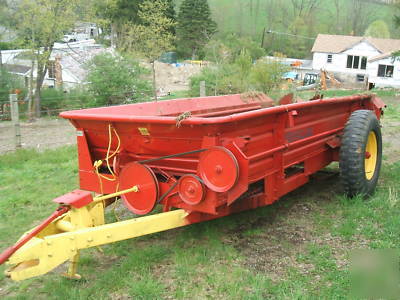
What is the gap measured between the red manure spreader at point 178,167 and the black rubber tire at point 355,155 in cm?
1

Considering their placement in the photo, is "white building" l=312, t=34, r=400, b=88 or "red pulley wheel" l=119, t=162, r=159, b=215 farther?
"white building" l=312, t=34, r=400, b=88

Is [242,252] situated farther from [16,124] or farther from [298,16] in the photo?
[298,16]

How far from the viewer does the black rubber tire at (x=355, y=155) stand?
184 inches

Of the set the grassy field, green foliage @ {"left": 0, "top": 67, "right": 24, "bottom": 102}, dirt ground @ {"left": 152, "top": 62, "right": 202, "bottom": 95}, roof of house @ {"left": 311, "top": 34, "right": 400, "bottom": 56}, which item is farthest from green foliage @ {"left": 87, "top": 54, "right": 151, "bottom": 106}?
roof of house @ {"left": 311, "top": 34, "right": 400, "bottom": 56}

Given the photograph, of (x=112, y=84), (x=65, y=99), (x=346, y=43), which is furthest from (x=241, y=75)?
(x=346, y=43)

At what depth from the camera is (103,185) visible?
4168mm

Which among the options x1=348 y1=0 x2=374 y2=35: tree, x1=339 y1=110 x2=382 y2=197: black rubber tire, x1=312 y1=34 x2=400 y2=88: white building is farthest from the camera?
x1=348 y1=0 x2=374 y2=35: tree

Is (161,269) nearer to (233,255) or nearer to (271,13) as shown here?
(233,255)

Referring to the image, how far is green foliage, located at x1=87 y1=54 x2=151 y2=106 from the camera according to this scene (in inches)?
674

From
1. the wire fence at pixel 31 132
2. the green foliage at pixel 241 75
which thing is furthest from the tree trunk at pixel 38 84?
the green foliage at pixel 241 75

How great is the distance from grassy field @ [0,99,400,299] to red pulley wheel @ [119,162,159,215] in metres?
0.40

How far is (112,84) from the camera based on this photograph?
17250mm

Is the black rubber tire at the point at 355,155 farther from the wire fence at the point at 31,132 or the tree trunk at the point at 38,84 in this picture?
the tree trunk at the point at 38,84

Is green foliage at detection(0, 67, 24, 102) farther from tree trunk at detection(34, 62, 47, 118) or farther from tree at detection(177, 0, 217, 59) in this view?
tree at detection(177, 0, 217, 59)
